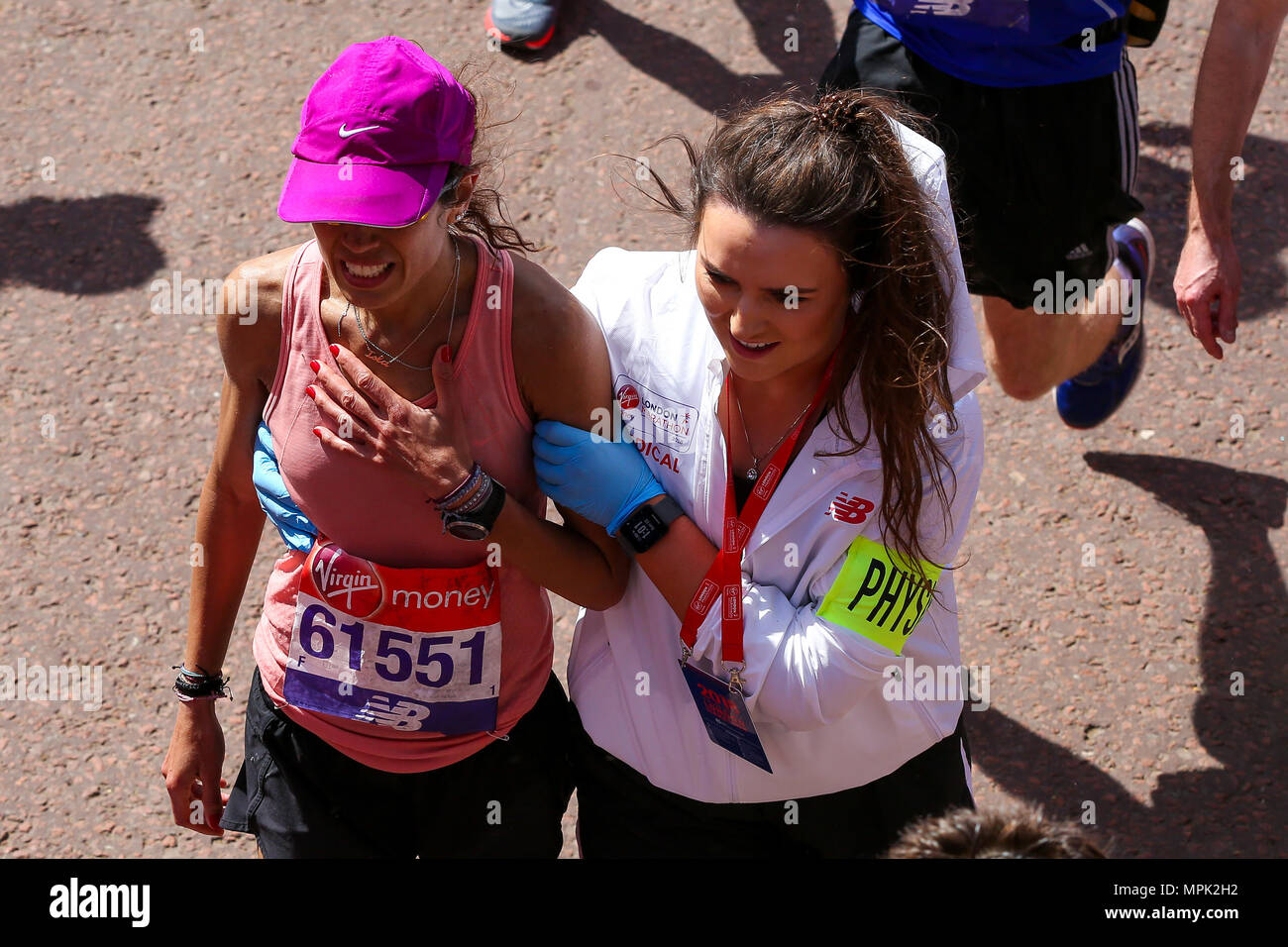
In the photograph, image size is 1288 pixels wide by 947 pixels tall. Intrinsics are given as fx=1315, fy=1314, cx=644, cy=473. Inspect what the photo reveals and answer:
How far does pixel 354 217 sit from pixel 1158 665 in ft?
8.67

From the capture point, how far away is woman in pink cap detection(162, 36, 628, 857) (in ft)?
6.61

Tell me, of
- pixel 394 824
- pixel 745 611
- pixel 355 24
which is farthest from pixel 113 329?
pixel 745 611

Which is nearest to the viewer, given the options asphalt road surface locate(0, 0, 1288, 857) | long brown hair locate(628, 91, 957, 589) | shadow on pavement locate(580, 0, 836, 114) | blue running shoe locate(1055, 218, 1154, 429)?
long brown hair locate(628, 91, 957, 589)

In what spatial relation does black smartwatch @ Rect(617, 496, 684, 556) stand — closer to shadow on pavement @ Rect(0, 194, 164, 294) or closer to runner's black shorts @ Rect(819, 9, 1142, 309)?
runner's black shorts @ Rect(819, 9, 1142, 309)

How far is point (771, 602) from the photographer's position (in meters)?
2.18

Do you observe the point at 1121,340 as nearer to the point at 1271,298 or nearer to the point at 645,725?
the point at 1271,298

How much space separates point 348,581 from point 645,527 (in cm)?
51

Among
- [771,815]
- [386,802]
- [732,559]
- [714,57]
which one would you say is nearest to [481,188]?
[732,559]

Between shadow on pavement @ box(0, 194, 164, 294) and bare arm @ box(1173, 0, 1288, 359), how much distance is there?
338cm

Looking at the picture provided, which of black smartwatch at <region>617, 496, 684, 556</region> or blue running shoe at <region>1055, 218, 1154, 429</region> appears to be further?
blue running shoe at <region>1055, 218, 1154, 429</region>

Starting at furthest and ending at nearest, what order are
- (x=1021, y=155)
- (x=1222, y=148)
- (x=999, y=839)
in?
(x=1021, y=155), (x=1222, y=148), (x=999, y=839)

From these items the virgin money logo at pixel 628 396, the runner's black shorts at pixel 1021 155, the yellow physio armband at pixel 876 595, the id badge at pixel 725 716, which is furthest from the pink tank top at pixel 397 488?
the runner's black shorts at pixel 1021 155

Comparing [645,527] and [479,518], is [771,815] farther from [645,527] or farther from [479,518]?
[479,518]

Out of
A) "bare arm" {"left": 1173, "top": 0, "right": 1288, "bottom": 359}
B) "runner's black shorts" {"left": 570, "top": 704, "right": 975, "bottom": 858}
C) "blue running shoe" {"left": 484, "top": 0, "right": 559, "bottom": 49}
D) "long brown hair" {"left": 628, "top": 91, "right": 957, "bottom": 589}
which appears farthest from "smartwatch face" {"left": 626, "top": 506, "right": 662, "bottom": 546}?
"blue running shoe" {"left": 484, "top": 0, "right": 559, "bottom": 49}
